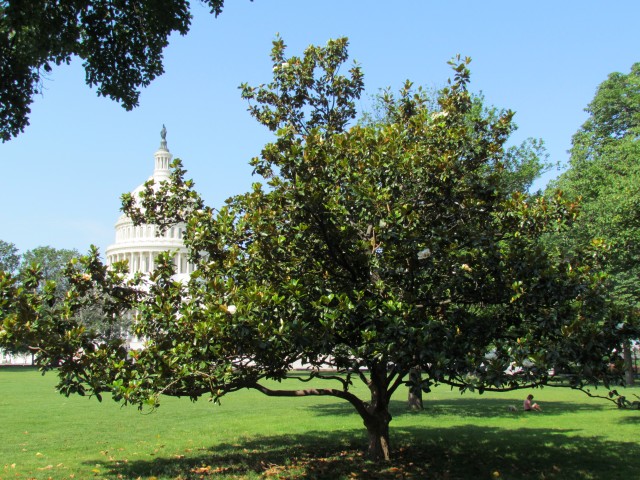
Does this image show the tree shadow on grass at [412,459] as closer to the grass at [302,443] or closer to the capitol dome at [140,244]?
the grass at [302,443]

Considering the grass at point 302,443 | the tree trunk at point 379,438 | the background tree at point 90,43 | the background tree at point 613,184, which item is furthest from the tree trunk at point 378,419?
the background tree at point 90,43

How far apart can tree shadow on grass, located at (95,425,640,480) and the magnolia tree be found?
67.3 inches

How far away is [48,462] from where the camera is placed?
1074 cm

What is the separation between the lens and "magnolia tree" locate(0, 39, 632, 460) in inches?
316

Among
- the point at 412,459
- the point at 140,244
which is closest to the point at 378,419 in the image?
the point at 412,459

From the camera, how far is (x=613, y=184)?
69.2ft

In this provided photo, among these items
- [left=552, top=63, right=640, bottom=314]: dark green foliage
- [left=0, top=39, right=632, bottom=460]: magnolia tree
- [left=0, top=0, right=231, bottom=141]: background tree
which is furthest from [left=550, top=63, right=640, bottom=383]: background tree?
[left=0, top=0, right=231, bottom=141]: background tree

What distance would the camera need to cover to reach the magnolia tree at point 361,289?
802 cm

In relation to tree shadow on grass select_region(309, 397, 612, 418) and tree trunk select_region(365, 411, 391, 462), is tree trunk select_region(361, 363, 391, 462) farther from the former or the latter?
tree shadow on grass select_region(309, 397, 612, 418)

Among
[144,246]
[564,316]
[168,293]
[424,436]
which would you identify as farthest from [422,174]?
[144,246]

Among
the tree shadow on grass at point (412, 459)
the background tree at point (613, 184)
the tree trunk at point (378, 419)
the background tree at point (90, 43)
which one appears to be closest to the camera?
the background tree at point (90, 43)

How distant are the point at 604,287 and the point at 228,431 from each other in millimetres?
10420

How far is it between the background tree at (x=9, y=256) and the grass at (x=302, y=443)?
6451 cm

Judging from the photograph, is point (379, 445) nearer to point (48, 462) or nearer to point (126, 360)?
point (126, 360)
